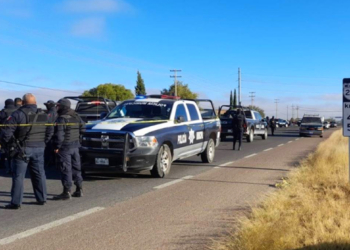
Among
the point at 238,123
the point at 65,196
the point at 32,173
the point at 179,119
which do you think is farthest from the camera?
the point at 238,123

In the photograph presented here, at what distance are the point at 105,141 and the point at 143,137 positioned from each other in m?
0.81

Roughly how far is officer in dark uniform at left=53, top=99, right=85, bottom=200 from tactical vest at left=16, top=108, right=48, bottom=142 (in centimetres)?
66

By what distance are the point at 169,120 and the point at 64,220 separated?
16.2ft

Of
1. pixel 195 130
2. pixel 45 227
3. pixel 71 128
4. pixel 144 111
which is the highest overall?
pixel 144 111

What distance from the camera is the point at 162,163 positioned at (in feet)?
34.0

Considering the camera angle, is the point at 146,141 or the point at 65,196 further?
the point at 146,141

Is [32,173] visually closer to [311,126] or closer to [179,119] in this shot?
[179,119]

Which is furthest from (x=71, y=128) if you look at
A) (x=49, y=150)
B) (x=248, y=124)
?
(x=248, y=124)

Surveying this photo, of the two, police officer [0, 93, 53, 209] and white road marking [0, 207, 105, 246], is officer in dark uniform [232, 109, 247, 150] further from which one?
police officer [0, 93, 53, 209]

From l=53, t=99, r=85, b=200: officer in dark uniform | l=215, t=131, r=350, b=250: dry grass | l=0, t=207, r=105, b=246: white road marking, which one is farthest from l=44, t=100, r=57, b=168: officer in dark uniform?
l=215, t=131, r=350, b=250: dry grass

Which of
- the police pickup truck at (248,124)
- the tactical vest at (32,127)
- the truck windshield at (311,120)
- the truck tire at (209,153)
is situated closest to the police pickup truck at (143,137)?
the truck tire at (209,153)

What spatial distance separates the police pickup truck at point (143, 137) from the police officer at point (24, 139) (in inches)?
95.4

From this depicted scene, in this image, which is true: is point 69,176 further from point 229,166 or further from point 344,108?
point 229,166

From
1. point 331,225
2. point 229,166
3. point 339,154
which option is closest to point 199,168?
point 229,166
